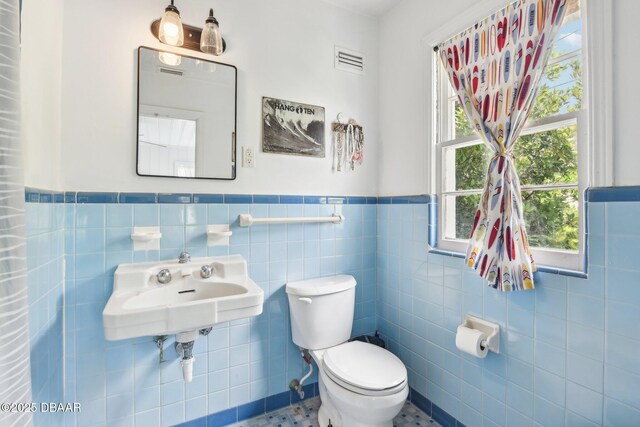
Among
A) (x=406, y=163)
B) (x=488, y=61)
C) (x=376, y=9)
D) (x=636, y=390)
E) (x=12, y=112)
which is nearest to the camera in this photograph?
(x=12, y=112)

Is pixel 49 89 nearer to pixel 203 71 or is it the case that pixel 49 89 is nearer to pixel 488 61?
pixel 203 71

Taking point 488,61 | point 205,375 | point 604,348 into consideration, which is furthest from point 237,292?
point 488,61

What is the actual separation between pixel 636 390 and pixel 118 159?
2151 mm

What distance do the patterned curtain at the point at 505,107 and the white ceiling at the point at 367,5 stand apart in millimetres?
751

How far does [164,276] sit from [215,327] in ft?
1.34

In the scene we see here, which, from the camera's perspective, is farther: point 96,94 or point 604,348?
point 96,94

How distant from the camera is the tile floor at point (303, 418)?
162 cm

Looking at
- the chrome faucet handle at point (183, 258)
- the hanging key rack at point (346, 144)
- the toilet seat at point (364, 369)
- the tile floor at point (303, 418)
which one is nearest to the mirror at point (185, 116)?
the chrome faucet handle at point (183, 258)

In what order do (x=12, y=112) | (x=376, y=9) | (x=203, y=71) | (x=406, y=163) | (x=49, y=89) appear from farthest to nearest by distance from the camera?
(x=376, y=9) → (x=406, y=163) → (x=203, y=71) → (x=49, y=89) → (x=12, y=112)

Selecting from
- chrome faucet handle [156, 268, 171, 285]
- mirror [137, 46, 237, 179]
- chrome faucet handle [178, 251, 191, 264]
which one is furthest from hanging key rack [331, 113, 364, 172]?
chrome faucet handle [156, 268, 171, 285]

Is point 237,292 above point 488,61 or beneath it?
beneath

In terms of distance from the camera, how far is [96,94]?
1.35m

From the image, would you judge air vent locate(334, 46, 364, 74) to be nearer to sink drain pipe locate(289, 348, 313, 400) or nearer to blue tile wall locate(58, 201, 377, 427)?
blue tile wall locate(58, 201, 377, 427)

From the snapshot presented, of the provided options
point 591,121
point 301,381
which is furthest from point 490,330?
point 301,381
